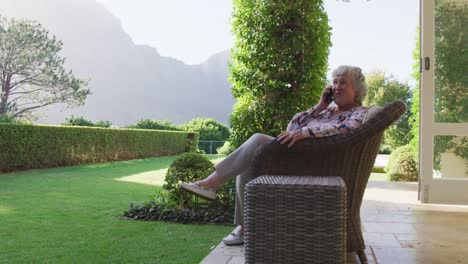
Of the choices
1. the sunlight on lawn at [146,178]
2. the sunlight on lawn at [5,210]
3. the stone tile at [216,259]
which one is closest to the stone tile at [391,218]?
the stone tile at [216,259]

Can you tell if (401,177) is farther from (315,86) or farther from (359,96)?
(359,96)

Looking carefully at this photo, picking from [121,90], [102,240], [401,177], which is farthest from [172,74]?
[102,240]

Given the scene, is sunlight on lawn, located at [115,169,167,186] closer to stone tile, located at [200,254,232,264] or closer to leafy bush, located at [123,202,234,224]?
leafy bush, located at [123,202,234,224]

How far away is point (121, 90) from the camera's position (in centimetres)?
5800

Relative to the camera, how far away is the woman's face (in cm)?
259

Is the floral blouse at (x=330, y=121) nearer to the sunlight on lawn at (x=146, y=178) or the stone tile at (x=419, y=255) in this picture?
the stone tile at (x=419, y=255)

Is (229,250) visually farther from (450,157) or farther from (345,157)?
(450,157)

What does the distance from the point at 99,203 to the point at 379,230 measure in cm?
319

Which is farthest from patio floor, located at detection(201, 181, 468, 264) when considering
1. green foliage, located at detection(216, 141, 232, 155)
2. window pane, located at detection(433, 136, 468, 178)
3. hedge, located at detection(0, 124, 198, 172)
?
hedge, located at detection(0, 124, 198, 172)

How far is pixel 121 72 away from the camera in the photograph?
194 feet

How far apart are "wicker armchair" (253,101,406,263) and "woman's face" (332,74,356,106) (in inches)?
17.3

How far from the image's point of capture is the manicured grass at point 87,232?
2.95 m

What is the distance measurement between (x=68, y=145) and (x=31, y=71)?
43.5ft

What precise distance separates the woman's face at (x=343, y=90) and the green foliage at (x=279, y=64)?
1410 millimetres
